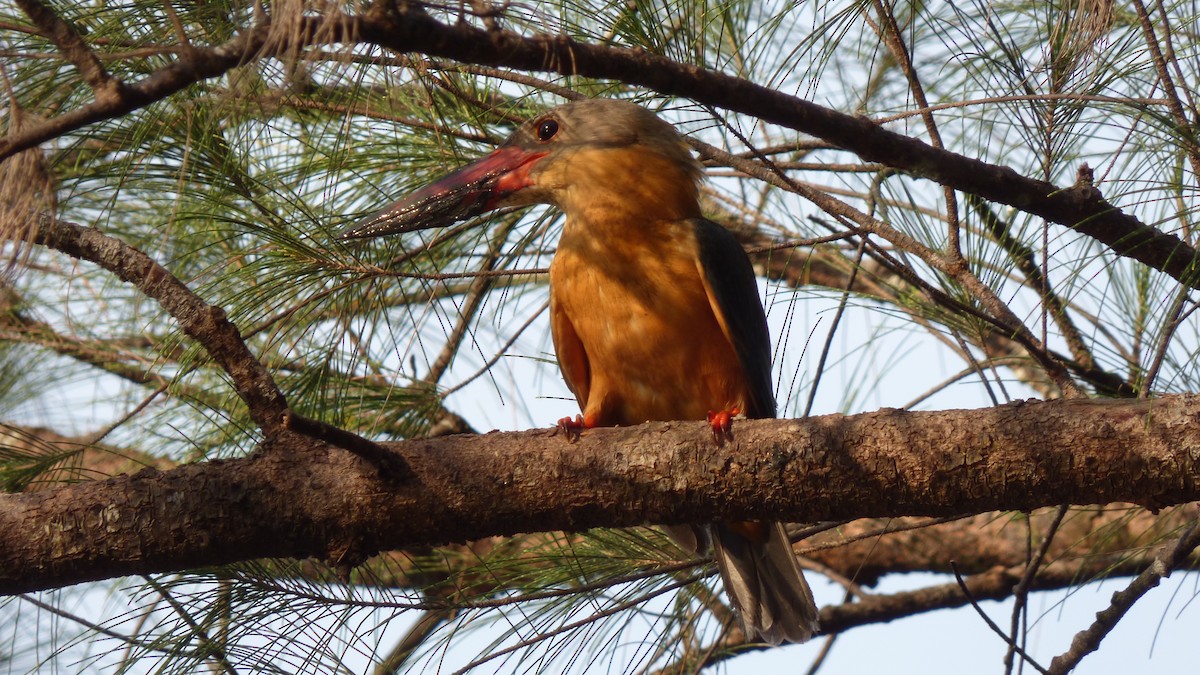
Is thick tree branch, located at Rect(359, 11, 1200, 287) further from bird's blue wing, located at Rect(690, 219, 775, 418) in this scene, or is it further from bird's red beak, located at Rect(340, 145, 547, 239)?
bird's red beak, located at Rect(340, 145, 547, 239)

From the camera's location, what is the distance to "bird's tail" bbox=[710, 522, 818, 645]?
11.6 ft

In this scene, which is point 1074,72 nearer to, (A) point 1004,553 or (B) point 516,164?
(B) point 516,164

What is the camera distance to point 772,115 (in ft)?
6.98

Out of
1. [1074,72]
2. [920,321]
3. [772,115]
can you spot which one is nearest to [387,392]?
[920,321]

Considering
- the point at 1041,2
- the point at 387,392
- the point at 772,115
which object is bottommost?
the point at 772,115

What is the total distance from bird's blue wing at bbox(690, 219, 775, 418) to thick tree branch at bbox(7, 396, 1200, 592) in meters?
0.88

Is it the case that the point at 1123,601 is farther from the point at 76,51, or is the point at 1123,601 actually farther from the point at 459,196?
the point at 76,51

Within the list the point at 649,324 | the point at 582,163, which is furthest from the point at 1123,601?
the point at 582,163

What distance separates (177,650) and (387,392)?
1.09m

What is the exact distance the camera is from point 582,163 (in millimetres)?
3707

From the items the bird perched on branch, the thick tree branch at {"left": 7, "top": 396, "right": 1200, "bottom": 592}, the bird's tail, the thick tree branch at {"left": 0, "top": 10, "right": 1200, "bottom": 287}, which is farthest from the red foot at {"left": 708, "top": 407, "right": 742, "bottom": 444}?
the bird's tail

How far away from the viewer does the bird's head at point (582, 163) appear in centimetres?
357

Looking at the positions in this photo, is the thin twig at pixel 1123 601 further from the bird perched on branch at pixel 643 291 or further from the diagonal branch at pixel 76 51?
the diagonal branch at pixel 76 51

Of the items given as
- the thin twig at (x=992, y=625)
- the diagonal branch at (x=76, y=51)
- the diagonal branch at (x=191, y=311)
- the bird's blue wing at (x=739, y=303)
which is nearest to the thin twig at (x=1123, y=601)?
the thin twig at (x=992, y=625)
